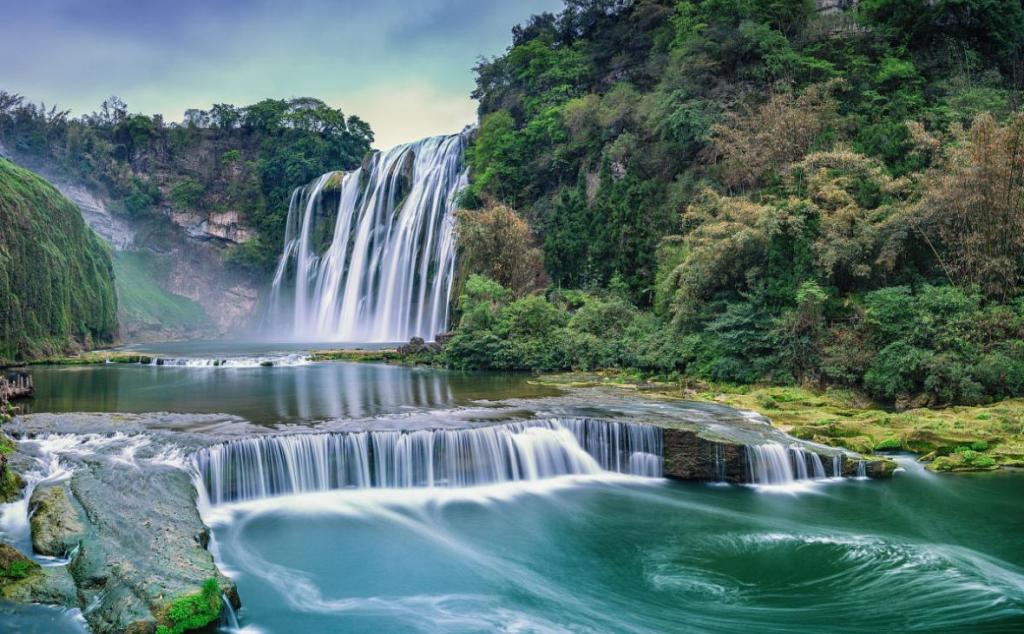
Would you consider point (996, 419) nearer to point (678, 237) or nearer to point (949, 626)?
point (949, 626)

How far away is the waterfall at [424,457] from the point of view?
11.0 meters

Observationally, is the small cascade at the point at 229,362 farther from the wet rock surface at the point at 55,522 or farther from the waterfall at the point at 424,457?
the wet rock surface at the point at 55,522

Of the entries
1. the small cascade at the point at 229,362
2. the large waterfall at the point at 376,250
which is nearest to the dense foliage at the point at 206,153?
the large waterfall at the point at 376,250

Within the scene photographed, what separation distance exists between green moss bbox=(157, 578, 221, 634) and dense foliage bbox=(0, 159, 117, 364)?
24.5m

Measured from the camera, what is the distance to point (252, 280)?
5981 centimetres

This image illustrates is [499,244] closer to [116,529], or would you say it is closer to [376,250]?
[376,250]

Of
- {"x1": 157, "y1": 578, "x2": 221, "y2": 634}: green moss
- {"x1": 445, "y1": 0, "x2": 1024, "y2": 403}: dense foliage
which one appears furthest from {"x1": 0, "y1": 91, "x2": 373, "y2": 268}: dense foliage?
{"x1": 157, "y1": 578, "x2": 221, "y2": 634}: green moss

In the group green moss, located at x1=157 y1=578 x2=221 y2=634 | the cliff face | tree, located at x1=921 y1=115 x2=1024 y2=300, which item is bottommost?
green moss, located at x1=157 y1=578 x2=221 y2=634

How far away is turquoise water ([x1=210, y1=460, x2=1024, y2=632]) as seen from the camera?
24.0 feet

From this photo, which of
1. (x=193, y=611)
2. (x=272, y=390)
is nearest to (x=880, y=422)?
(x=193, y=611)

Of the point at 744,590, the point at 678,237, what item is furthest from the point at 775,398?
the point at 744,590

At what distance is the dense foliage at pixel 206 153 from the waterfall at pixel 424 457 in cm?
5009

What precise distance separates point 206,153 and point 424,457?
59.0 metres

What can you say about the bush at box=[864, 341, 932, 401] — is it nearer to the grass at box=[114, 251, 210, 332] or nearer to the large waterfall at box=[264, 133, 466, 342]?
the large waterfall at box=[264, 133, 466, 342]
